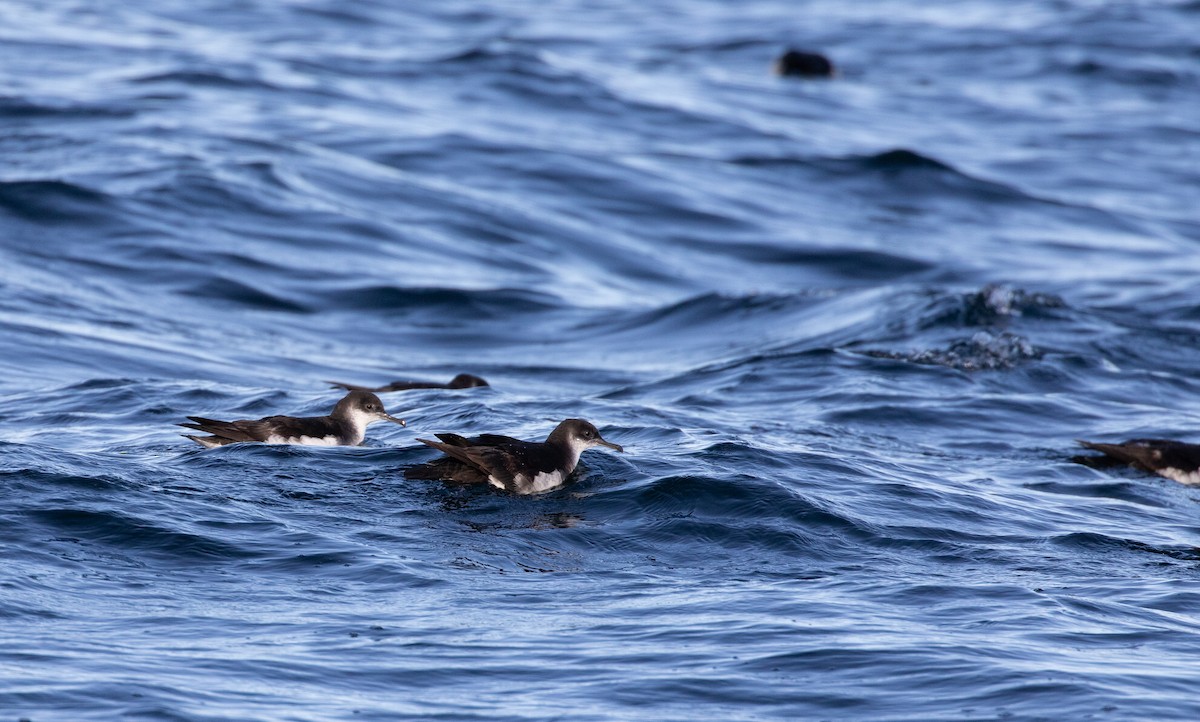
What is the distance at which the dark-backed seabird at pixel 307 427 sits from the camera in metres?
10.6

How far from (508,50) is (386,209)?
41.6 ft

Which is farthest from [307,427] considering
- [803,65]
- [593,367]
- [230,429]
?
[803,65]

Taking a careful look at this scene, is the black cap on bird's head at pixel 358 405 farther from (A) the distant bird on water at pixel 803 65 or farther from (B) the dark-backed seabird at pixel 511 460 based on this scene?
(A) the distant bird on water at pixel 803 65

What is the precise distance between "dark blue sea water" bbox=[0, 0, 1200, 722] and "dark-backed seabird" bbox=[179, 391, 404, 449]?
0.20 m

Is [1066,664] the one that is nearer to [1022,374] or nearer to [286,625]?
[286,625]

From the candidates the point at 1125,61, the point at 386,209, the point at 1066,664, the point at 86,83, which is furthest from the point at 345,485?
the point at 1125,61

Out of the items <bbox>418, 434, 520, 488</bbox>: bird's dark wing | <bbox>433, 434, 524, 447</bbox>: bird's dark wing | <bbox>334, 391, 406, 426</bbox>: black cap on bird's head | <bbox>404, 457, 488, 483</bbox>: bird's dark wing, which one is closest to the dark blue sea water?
<bbox>404, 457, 488, 483</bbox>: bird's dark wing

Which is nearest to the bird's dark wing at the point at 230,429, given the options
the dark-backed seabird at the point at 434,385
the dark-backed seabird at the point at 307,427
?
the dark-backed seabird at the point at 307,427

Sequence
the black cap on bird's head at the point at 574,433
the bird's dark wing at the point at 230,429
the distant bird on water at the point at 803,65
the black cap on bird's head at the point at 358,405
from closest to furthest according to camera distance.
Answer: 1. the black cap on bird's head at the point at 574,433
2. the bird's dark wing at the point at 230,429
3. the black cap on bird's head at the point at 358,405
4. the distant bird on water at the point at 803,65

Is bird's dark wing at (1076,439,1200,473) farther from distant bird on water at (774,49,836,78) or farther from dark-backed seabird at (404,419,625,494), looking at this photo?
distant bird on water at (774,49,836,78)

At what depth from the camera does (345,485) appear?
33.3 ft

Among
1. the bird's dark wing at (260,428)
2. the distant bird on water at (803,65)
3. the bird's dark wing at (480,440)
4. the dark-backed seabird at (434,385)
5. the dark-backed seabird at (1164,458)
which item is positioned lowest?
the dark-backed seabird at (1164,458)

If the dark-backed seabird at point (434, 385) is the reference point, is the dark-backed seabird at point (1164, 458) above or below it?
below

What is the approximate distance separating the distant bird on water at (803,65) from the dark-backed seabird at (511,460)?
92.2 ft
